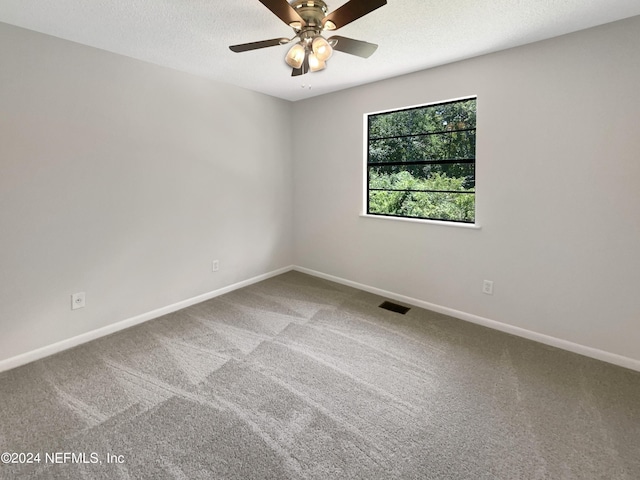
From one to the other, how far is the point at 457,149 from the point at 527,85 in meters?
0.72

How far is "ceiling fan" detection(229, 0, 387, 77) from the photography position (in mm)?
1558

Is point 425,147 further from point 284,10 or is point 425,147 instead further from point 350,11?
point 284,10

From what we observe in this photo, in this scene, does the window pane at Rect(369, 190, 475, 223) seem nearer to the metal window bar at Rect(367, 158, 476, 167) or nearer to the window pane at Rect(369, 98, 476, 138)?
the metal window bar at Rect(367, 158, 476, 167)

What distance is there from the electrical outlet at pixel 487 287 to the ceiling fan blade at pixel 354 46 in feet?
7.12

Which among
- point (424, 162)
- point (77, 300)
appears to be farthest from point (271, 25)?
point (77, 300)

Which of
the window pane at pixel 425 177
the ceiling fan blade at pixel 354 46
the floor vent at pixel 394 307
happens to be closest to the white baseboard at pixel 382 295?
the floor vent at pixel 394 307

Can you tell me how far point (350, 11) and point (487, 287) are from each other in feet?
8.06

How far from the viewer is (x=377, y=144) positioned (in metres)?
3.62

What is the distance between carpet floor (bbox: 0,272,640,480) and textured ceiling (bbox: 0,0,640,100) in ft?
7.73

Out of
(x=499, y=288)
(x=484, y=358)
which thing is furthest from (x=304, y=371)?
(x=499, y=288)

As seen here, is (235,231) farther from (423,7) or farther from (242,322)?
(423,7)

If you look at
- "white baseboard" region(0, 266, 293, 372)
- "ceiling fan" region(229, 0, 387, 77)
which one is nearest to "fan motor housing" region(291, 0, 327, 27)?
"ceiling fan" region(229, 0, 387, 77)

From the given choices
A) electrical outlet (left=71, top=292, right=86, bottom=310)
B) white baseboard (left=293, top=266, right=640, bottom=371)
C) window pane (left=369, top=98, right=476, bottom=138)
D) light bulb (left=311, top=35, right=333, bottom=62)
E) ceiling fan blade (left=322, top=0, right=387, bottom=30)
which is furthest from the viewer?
window pane (left=369, top=98, right=476, bottom=138)

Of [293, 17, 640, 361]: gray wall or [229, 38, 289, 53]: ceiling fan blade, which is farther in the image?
[293, 17, 640, 361]: gray wall
